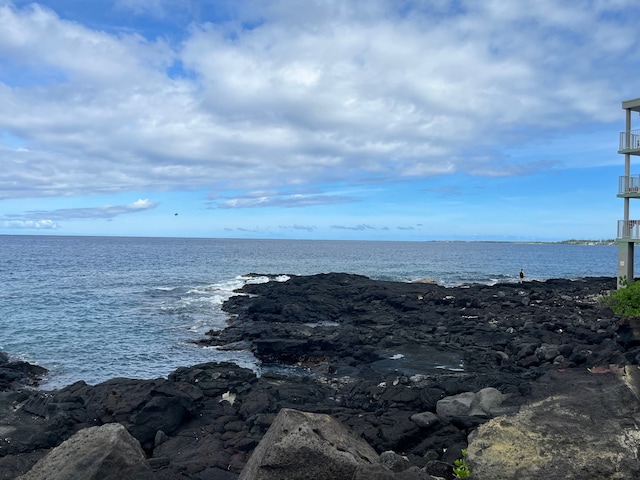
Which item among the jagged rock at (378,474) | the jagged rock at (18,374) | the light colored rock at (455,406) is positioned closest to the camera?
the jagged rock at (378,474)

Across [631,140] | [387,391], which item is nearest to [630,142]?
[631,140]

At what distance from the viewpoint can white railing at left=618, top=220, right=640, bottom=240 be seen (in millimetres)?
34625

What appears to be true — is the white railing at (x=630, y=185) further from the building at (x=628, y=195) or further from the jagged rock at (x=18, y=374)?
the jagged rock at (x=18, y=374)

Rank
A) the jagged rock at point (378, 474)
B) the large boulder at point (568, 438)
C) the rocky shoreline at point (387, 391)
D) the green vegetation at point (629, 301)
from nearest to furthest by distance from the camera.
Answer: the jagged rock at point (378, 474) → the large boulder at point (568, 438) → the rocky shoreline at point (387, 391) → the green vegetation at point (629, 301)

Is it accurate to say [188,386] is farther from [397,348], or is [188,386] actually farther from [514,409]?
[397,348]

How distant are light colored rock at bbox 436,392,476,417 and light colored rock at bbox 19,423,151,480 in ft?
23.9

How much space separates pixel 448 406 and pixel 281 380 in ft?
25.9

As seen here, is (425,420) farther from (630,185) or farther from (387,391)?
(630,185)

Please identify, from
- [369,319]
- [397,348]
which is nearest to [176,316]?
[369,319]

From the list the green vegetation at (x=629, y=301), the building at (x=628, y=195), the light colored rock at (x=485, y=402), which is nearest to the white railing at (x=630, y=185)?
the building at (x=628, y=195)

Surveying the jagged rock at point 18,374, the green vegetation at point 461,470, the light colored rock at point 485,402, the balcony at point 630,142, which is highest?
the balcony at point 630,142

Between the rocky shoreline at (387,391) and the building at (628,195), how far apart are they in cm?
456

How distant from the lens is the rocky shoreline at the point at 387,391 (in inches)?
338

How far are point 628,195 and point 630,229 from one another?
7.52ft
